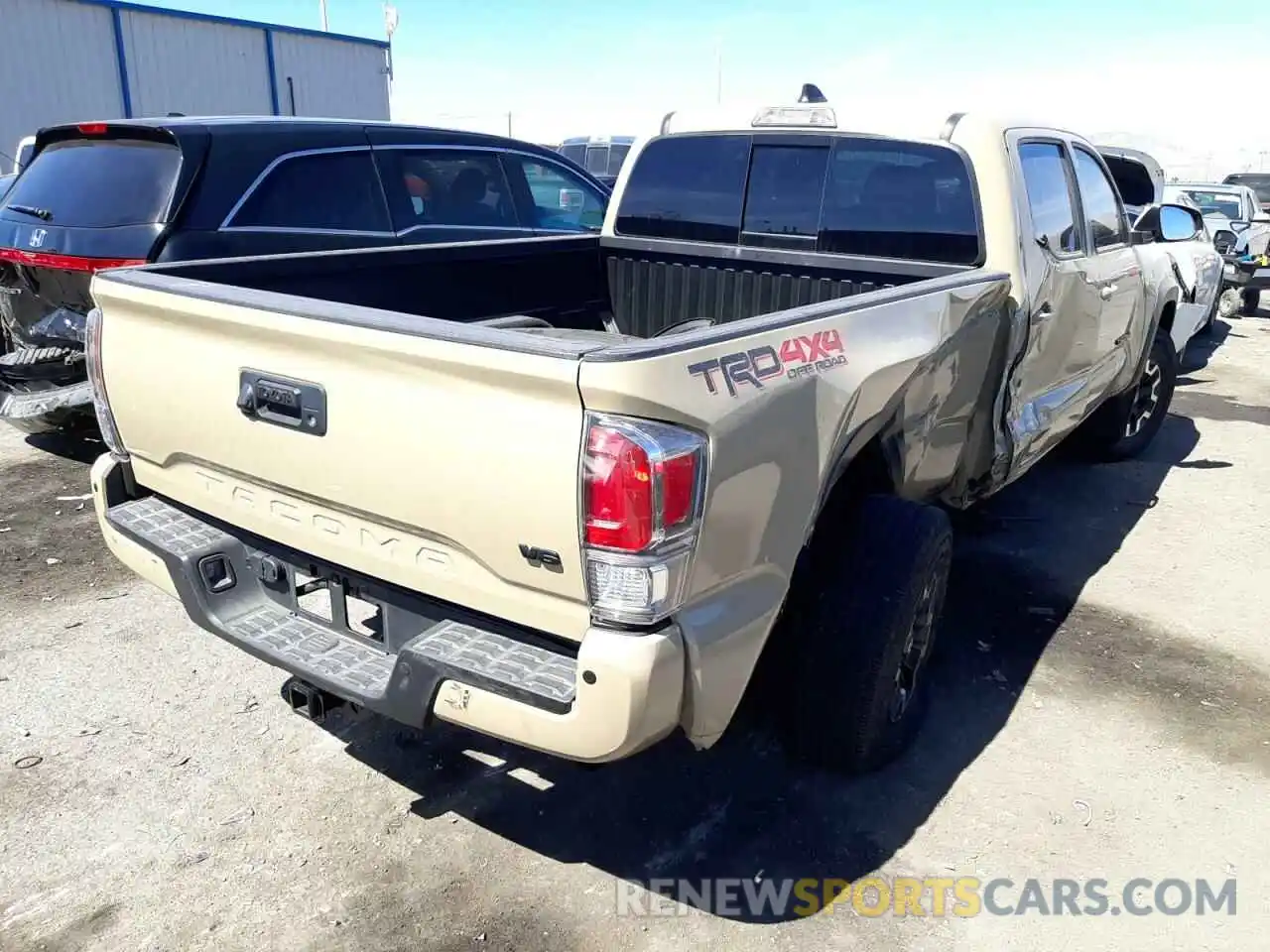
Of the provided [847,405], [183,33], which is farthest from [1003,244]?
[183,33]

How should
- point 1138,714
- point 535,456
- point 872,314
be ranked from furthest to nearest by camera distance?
point 1138,714, point 872,314, point 535,456

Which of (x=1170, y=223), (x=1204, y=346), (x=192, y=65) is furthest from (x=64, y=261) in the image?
(x=192, y=65)

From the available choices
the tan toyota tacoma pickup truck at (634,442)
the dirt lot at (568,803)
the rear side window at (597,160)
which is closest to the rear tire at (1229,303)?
the rear side window at (597,160)

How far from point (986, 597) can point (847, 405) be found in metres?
2.23

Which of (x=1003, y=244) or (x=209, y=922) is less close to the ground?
(x=1003, y=244)

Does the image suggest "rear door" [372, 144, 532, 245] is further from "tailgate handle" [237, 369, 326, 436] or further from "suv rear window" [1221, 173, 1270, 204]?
"suv rear window" [1221, 173, 1270, 204]

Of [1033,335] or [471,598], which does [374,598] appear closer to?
[471,598]

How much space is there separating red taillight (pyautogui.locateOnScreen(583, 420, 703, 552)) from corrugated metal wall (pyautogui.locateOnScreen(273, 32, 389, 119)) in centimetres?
2251

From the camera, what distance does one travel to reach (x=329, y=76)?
2362 cm

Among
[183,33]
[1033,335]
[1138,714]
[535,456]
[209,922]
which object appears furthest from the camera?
[183,33]

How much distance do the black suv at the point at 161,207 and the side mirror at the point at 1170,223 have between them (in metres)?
4.11

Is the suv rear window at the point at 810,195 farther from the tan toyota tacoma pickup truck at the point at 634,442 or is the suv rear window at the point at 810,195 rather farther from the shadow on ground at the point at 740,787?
the shadow on ground at the point at 740,787

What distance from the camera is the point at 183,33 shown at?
20.9 metres

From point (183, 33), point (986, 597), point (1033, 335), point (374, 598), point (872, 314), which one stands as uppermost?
point (183, 33)
